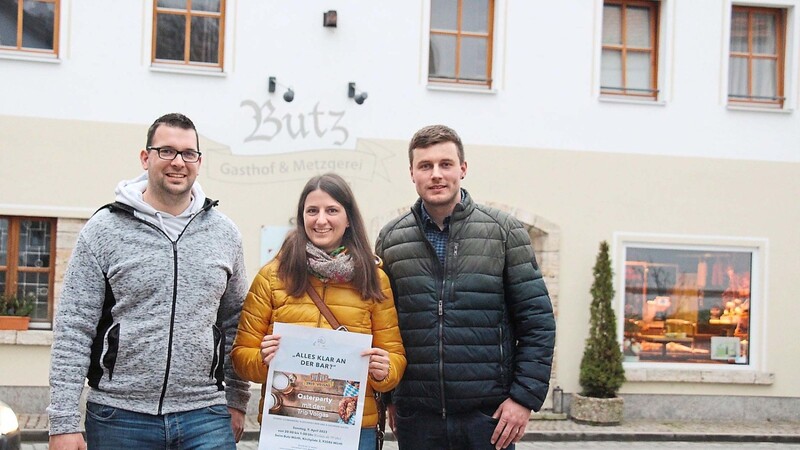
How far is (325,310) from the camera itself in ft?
12.9

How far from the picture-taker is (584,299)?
1266 centimetres

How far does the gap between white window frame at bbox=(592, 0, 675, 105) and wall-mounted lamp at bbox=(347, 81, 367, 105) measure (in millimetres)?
3032

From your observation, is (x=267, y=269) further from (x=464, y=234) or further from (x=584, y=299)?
(x=584, y=299)

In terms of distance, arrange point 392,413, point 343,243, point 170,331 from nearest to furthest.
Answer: point 170,331, point 343,243, point 392,413

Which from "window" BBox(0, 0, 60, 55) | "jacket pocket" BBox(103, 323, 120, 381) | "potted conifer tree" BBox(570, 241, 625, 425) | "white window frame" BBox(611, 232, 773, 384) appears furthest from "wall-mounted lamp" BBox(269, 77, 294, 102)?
"jacket pocket" BBox(103, 323, 120, 381)

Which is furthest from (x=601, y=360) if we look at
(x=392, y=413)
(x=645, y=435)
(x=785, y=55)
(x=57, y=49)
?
(x=392, y=413)

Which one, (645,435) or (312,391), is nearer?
(312,391)

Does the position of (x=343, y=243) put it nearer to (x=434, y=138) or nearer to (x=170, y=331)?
(x=434, y=138)

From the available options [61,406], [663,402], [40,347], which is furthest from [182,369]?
[663,402]

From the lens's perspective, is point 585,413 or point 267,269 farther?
point 585,413

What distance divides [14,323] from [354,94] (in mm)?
4736

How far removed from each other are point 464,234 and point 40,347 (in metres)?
8.44

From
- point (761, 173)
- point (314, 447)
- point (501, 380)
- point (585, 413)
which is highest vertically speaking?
point (761, 173)

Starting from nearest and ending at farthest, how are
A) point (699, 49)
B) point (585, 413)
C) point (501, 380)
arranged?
1. point (501, 380)
2. point (585, 413)
3. point (699, 49)
